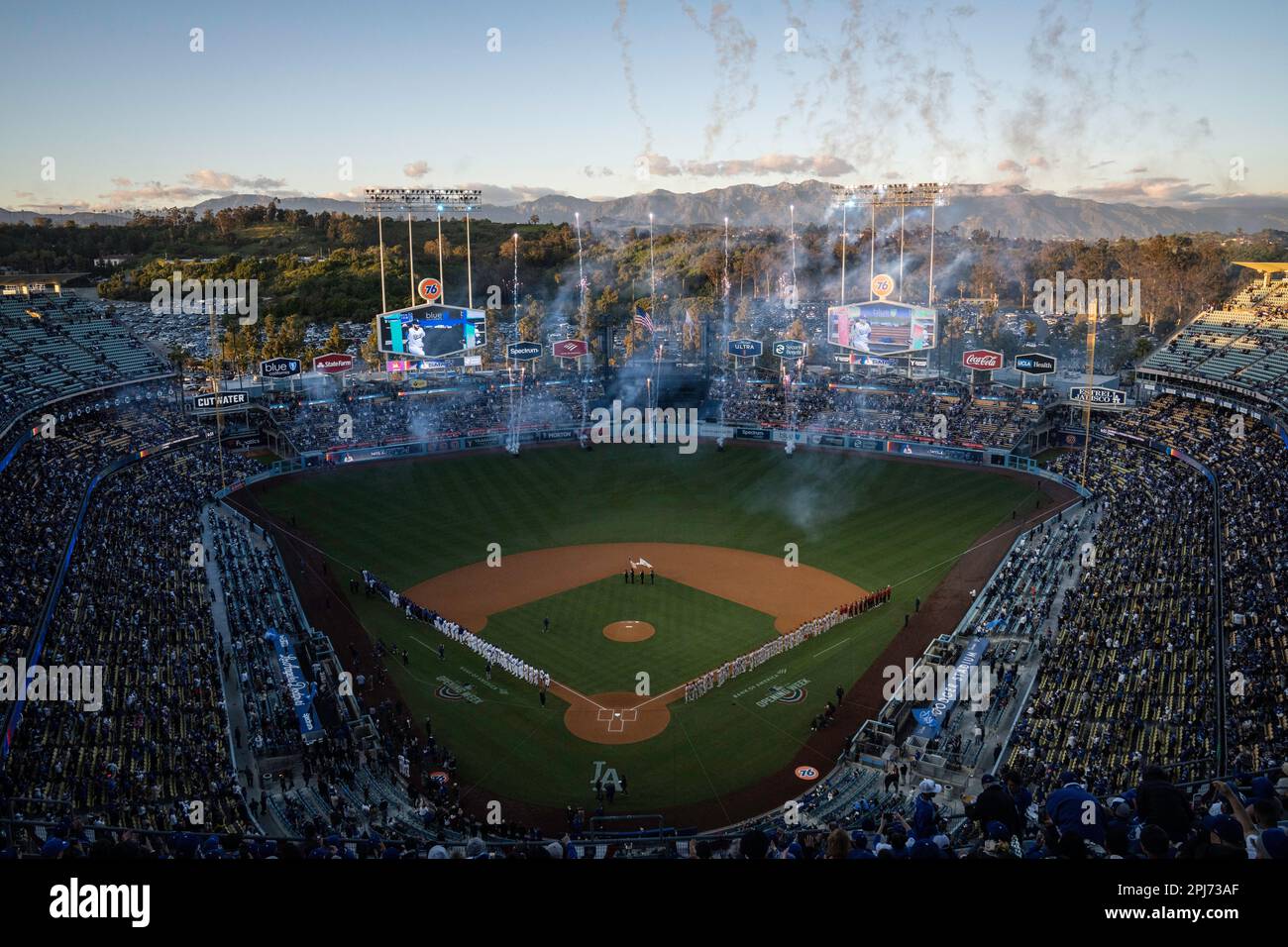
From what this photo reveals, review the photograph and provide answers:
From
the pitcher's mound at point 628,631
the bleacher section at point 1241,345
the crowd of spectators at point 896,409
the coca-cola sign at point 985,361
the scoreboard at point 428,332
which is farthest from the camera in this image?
the scoreboard at point 428,332

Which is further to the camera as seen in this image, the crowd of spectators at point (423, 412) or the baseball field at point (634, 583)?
the crowd of spectators at point (423, 412)

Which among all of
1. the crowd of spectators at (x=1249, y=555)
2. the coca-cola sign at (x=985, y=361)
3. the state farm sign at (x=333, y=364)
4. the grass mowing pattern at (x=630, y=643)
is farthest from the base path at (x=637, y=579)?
the state farm sign at (x=333, y=364)

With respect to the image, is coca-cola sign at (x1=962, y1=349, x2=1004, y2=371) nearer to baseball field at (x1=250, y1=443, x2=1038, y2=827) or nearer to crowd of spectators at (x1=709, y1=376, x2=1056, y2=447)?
crowd of spectators at (x1=709, y1=376, x2=1056, y2=447)

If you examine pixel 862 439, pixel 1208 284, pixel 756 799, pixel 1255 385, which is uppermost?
pixel 1208 284

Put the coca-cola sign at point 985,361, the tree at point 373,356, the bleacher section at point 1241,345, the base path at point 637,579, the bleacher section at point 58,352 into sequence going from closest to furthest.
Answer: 1. the base path at point 637,579
2. the bleacher section at point 58,352
3. the bleacher section at point 1241,345
4. the coca-cola sign at point 985,361
5. the tree at point 373,356

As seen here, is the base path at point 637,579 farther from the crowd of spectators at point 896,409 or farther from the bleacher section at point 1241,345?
the bleacher section at point 1241,345

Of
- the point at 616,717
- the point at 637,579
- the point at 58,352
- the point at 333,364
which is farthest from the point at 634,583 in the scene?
the point at 58,352
